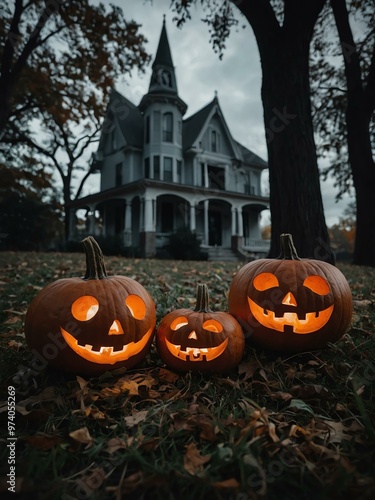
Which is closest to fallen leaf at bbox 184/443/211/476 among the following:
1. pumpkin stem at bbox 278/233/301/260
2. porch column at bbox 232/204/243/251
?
pumpkin stem at bbox 278/233/301/260

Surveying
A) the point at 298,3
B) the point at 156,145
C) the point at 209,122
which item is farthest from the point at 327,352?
the point at 209,122

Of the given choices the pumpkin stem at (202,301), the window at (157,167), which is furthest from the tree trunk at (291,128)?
the window at (157,167)

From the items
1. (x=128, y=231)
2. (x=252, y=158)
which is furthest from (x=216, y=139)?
(x=128, y=231)

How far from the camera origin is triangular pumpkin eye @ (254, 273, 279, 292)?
2.08m

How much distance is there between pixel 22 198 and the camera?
20812mm

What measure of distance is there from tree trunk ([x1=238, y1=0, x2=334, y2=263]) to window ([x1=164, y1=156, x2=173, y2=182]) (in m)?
15.1

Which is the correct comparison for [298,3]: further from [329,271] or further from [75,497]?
[75,497]

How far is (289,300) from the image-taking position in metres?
2.03

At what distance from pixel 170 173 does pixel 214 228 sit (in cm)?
496

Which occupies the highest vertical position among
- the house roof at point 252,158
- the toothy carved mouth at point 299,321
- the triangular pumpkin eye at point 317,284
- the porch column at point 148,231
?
the house roof at point 252,158

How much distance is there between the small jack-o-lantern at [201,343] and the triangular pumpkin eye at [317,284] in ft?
1.87

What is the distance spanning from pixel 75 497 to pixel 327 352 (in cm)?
176

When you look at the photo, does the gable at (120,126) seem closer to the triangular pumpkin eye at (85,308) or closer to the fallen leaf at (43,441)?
the triangular pumpkin eye at (85,308)

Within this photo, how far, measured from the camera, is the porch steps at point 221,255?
17.5 metres
